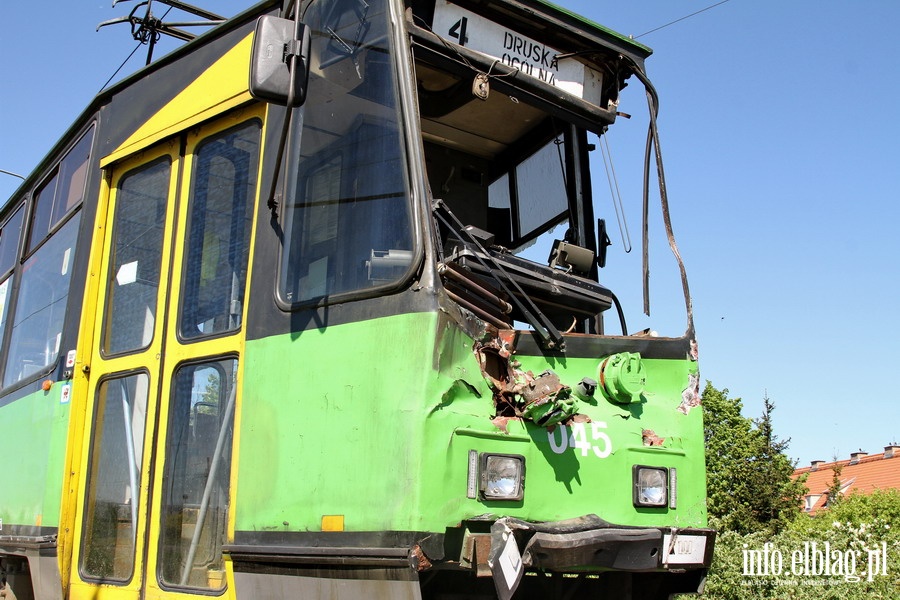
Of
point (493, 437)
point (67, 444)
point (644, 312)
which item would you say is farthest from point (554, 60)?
point (67, 444)

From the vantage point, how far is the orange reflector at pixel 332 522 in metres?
3.31

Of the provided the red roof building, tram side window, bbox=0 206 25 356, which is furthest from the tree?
tram side window, bbox=0 206 25 356

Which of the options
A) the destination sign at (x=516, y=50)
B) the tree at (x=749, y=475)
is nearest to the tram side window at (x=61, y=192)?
the destination sign at (x=516, y=50)

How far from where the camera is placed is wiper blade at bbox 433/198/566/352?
3.89m

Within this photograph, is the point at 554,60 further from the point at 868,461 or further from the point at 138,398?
the point at 868,461

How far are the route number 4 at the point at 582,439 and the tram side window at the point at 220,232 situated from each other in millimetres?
1456

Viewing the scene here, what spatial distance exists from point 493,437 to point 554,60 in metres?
2.08

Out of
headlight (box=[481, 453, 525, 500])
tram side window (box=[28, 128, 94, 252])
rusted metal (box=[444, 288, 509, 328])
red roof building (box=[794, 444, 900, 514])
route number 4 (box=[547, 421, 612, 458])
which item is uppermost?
red roof building (box=[794, 444, 900, 514])

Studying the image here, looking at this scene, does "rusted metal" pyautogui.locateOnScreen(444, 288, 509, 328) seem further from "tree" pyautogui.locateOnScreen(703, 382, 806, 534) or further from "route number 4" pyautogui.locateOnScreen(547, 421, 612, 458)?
"tree" pyautogui.locateOnScreen(703, 382, 806, 534)

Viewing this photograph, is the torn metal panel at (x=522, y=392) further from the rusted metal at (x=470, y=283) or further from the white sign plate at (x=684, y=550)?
the white sign plate at (x=684, y=550)

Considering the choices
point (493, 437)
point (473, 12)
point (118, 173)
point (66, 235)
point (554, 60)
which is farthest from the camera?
point (66, 235)

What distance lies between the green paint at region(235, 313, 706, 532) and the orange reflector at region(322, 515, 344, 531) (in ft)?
0.09

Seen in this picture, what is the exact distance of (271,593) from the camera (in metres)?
3.49

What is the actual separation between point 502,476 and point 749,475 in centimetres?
2961
